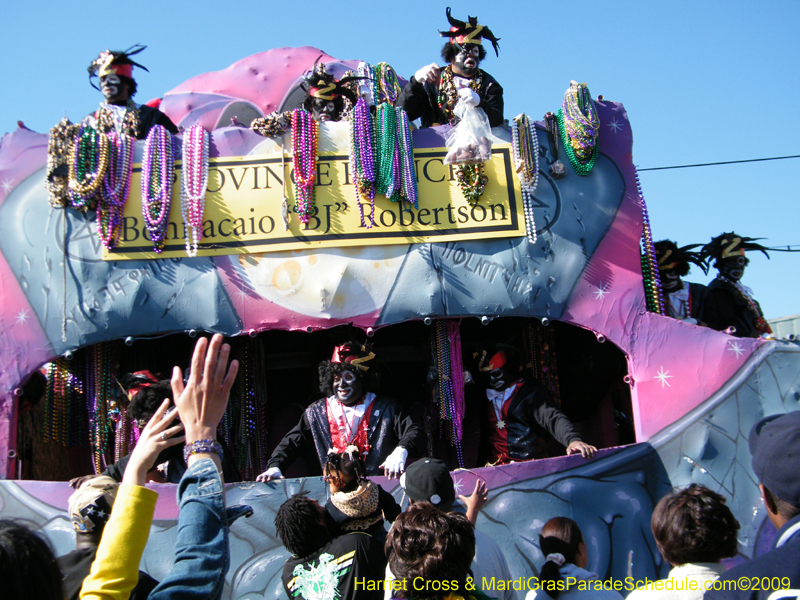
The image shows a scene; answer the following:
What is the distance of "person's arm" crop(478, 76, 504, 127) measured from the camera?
5990 millimetres

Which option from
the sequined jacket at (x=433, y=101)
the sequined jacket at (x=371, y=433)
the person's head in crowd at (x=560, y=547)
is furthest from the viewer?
the sequined jacket at (x=433, y=101)

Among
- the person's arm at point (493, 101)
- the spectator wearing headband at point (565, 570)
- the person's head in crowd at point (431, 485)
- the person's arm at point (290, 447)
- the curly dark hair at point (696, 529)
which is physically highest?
the person's arm at point (493, 101)

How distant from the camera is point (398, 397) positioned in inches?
286

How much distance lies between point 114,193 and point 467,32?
322 centimetres

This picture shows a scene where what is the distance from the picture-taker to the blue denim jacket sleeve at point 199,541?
5.42 ft

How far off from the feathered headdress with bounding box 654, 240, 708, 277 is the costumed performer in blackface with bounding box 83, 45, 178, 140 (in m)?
4.64

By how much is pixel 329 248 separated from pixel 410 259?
0.62 metres

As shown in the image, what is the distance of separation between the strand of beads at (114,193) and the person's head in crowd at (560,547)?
3966 millimetres

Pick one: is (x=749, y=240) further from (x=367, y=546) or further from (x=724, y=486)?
(x=367, y=546)

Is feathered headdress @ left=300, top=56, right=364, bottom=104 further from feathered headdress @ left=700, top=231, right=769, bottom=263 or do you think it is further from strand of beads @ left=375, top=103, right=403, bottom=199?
feathered headdress @ left=700, top=231, right=769, bottom=263

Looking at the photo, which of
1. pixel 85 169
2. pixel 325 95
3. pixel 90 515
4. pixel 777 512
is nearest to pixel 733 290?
pixel 325 95

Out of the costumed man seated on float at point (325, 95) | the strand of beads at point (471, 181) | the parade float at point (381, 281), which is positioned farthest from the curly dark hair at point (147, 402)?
the strand of beads at point (471, 181)

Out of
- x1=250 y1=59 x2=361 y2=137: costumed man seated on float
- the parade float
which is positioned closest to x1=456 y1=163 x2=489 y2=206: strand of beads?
the parade float

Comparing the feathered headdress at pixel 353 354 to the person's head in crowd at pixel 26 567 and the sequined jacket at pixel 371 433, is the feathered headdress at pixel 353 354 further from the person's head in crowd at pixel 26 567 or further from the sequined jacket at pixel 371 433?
the person's head in crowd at pixel 26 567
